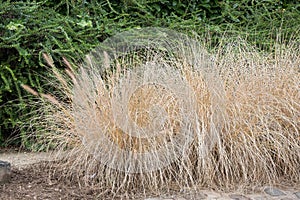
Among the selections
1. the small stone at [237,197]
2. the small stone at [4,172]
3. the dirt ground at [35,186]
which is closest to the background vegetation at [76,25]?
the dirt ground at [35,186]

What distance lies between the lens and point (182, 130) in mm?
3305

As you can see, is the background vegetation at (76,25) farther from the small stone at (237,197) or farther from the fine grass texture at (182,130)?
the small stone at (237,197)

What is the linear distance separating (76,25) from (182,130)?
2097 millimetres

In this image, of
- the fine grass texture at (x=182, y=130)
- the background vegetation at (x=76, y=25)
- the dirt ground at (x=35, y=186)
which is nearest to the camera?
the dirt ground at (x=35, y=186)

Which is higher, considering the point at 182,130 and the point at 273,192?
the point at 182,130

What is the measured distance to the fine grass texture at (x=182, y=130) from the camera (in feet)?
10.4

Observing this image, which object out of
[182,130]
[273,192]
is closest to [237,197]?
[273,192]

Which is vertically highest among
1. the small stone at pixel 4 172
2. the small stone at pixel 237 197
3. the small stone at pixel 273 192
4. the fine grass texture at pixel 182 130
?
the fine grass texture at pixel 182 130

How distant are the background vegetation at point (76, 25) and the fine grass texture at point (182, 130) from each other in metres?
0.73

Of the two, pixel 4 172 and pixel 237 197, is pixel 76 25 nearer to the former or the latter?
pixel 4 172

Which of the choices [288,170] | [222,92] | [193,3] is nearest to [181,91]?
[222,92]

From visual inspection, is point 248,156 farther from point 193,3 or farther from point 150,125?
point 193,3

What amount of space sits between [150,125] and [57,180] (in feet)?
2.65

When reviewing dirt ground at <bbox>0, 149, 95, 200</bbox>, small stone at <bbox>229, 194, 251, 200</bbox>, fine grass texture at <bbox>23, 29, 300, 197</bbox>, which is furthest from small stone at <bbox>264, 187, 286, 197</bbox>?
dirt ground at <bbox>0, 149, 95, 200</bbox>
